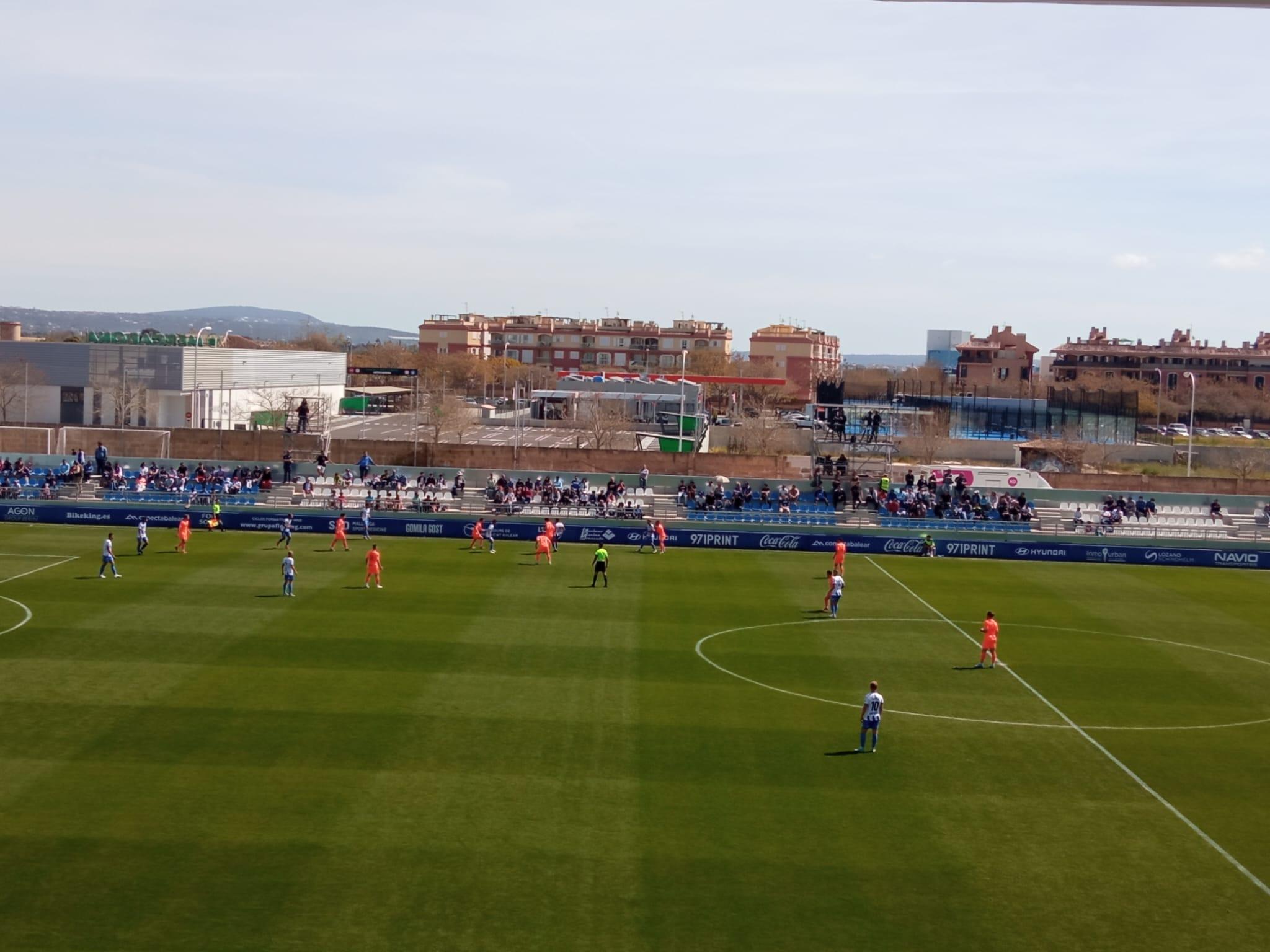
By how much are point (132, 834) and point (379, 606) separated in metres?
17.0

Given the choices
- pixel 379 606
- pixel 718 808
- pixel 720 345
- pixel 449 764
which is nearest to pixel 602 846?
pixel 718 808

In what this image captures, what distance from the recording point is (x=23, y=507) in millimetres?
50000

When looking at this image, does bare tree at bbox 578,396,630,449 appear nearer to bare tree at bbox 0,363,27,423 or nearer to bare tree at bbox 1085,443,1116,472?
bare tree at bbox 1085,443,1116,472

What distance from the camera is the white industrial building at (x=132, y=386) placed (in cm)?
7812

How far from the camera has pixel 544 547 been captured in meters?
43.7

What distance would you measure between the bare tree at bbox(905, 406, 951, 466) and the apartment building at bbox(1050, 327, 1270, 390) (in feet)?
224

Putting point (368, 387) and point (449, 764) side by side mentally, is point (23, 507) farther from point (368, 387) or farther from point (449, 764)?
point (368, 387)

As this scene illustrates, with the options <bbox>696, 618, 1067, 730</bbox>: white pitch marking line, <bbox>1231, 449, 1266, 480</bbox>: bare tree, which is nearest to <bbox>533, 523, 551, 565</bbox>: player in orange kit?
<bbox>696, 618, 1067, 730</bbox>: white pitch marking line

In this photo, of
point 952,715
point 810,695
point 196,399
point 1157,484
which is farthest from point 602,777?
point 196,399

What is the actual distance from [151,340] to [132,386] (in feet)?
19.3

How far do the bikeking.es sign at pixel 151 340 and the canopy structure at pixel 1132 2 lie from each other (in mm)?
77070

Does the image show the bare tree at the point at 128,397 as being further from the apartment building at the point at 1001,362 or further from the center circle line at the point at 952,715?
the apartment building at the point at 1001,362

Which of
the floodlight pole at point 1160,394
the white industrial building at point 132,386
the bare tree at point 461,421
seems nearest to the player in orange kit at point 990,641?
the bare tree at point 461,421

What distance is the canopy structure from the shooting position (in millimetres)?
7133
